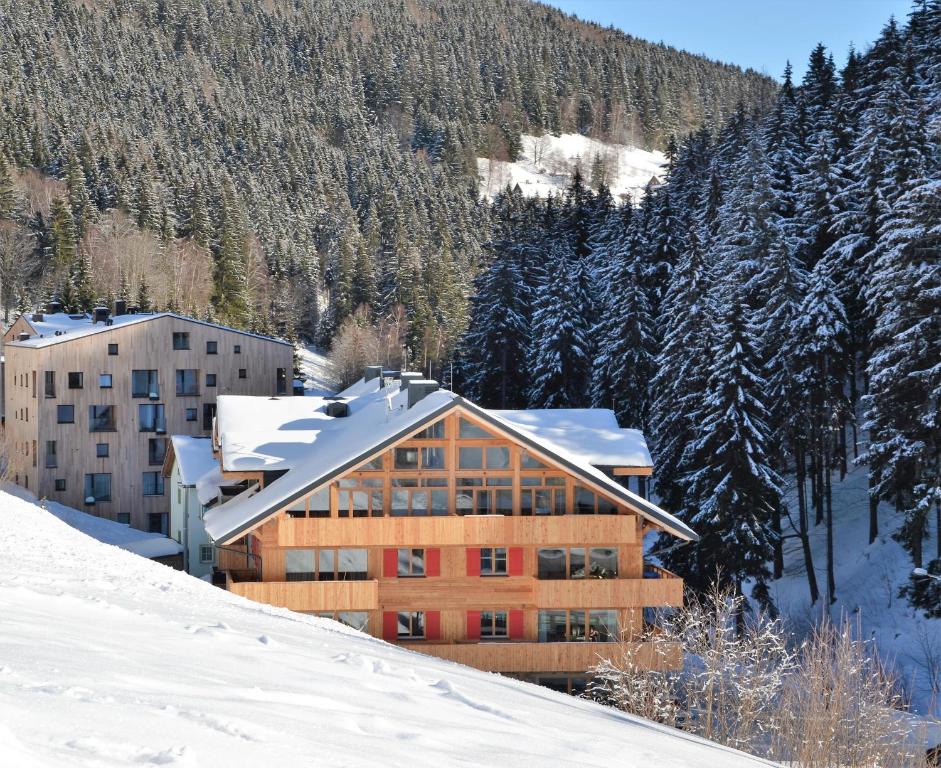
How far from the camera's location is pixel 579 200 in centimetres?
8106

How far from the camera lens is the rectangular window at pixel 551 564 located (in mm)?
30328

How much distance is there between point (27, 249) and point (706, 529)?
83.0m

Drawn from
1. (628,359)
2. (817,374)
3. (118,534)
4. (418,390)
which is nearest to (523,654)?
(418,390)

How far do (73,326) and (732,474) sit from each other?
138 feet

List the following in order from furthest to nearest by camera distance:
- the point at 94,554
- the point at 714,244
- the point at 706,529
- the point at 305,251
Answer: the point at 305,251
the point at 714,244
the point at 706,529
the point at 94,554

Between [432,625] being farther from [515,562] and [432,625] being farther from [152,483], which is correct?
[152,483]

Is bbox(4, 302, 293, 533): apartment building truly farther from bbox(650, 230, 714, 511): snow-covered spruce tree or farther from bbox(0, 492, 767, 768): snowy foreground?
bbox(0, 492, 767, 768): snowy foreground

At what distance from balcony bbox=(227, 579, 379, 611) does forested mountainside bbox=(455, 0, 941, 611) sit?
12274 mm

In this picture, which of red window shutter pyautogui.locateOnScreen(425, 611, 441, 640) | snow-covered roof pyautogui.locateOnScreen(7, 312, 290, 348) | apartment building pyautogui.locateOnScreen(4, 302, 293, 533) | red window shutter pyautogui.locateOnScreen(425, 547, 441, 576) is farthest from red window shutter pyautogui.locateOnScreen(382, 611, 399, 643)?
snow-covered roof pyautogui.locateOnScreen(7, 312, 290, 348)

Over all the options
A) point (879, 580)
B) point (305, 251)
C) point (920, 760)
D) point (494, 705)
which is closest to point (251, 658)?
point (494, 705)

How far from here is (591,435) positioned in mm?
36000

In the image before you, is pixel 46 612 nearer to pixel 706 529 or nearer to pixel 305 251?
pixel 706 529

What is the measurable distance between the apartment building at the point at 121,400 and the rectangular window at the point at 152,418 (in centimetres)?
5

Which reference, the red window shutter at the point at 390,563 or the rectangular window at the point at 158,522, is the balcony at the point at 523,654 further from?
the rectangular window at the point at 158,522
